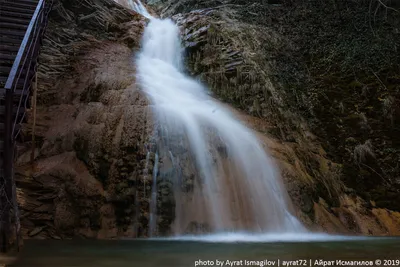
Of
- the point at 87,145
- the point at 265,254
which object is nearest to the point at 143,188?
the point at 87,145

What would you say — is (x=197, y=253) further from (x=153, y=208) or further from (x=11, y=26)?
(x=11, y=26)

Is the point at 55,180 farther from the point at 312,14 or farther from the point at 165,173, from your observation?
the point at 312,14

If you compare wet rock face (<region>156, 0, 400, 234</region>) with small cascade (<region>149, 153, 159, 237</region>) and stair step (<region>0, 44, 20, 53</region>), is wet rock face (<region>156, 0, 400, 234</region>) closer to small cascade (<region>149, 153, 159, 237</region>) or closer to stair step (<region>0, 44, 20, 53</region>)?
small cascade (<region>149, 153, 159, 237</region>)

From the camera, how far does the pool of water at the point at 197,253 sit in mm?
3988

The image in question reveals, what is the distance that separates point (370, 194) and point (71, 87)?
8.27 metres

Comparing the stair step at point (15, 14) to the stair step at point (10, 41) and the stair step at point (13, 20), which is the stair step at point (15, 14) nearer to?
the stair step at point (13, 20)

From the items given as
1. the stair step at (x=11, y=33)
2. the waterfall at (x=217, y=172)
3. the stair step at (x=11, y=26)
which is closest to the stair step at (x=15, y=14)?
the stair step at (x=11, y=26)

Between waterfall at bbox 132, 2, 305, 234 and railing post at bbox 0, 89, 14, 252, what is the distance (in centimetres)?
294

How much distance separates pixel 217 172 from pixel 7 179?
4063mm

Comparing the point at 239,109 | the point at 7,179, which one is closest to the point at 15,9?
the point at 7,179

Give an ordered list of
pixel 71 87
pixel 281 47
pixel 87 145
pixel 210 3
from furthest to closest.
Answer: pixel 210 3, pixel 281 47, pixel 71 87, pixel 87 145

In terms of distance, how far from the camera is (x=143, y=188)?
6824 millimetres

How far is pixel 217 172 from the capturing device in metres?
7.35

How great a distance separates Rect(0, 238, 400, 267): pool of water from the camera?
3988 millimetres
